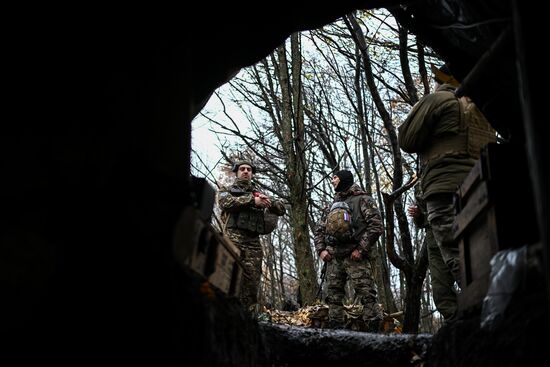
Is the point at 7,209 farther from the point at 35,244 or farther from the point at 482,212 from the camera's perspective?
the point at 482,212

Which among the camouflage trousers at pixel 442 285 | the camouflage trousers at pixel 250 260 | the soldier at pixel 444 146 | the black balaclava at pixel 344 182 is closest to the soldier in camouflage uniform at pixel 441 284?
the camouflage trousers at pixel 442 285

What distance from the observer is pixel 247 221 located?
9273 mm

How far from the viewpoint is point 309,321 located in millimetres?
9008

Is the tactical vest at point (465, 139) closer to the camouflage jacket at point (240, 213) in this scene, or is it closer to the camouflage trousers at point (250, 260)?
the camouflage jacket at point (240, 213)

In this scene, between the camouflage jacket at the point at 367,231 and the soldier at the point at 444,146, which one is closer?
the soldier at the point at 444,146

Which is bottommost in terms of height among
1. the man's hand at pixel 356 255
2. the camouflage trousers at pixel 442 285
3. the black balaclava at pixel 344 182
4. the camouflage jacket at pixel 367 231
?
the camouflage trousers at pixel 442 285

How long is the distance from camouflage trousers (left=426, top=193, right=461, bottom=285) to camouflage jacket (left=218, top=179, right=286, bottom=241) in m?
4.38

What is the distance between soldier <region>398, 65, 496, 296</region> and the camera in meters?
5.07

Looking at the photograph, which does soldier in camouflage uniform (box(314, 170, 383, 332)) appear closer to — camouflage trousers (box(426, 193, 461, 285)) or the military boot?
the military boot

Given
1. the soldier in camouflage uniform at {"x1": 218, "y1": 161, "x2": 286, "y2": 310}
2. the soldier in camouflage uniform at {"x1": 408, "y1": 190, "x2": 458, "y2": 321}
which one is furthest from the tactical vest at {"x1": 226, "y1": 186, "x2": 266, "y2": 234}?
the soldier in camouflage uniform at {"x1": 408, "y1": 190, "x2": 458, "y2": 321}

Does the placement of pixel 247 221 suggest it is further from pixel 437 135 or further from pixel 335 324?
pixel 437 135

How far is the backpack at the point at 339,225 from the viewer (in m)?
8.96

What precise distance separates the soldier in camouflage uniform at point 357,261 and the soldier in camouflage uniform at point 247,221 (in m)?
1.01

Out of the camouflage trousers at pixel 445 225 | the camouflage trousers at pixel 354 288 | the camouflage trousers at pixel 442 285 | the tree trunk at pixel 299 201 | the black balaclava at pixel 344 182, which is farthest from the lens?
the tree trunk at pixel 299 201
